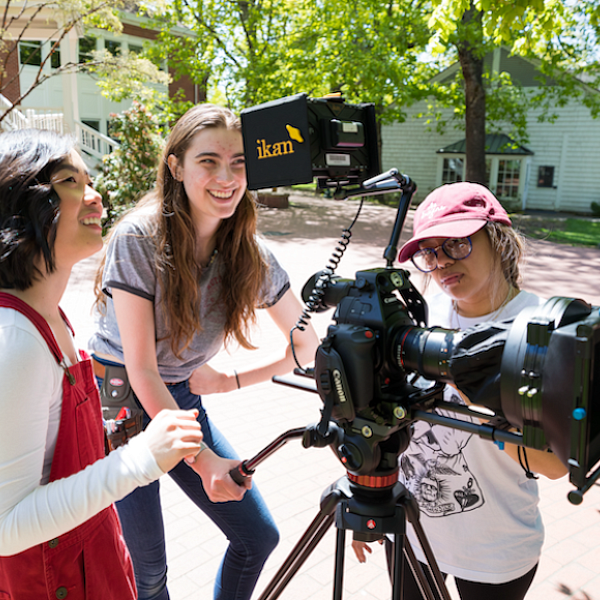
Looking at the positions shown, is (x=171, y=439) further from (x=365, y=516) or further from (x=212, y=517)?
(x=212, y=517)

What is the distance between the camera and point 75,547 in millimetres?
1470

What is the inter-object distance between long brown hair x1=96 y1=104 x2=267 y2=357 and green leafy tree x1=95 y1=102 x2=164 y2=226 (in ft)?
33.3

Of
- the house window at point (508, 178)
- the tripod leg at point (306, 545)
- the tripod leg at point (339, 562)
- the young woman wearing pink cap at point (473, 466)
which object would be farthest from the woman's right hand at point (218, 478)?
A: the house window at point (508, 178)

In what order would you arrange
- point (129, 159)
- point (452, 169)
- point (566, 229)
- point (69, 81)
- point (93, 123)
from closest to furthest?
point (129, 159) → point (69, 81) → point (566, 229) → point (452, 169) → point (93, 123)

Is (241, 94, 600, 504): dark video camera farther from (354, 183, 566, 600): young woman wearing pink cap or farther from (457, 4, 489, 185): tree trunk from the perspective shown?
(457, 4, 489, 185): tree trunk

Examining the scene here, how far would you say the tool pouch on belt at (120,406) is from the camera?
1.94m

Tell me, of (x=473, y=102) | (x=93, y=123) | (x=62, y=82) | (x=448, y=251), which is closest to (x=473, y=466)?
(x=448, y=251)

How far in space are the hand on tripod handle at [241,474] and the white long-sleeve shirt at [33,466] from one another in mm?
338

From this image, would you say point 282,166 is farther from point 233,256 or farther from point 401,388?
point 233,256

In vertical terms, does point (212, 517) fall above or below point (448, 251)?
Result: below

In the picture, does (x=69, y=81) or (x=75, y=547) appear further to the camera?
(x=69, y=81)

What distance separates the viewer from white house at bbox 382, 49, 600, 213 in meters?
22.5

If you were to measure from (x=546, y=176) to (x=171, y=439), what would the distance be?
2510 cm

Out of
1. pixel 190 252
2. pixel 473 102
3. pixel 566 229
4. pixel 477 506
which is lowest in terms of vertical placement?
pixel 566 229
